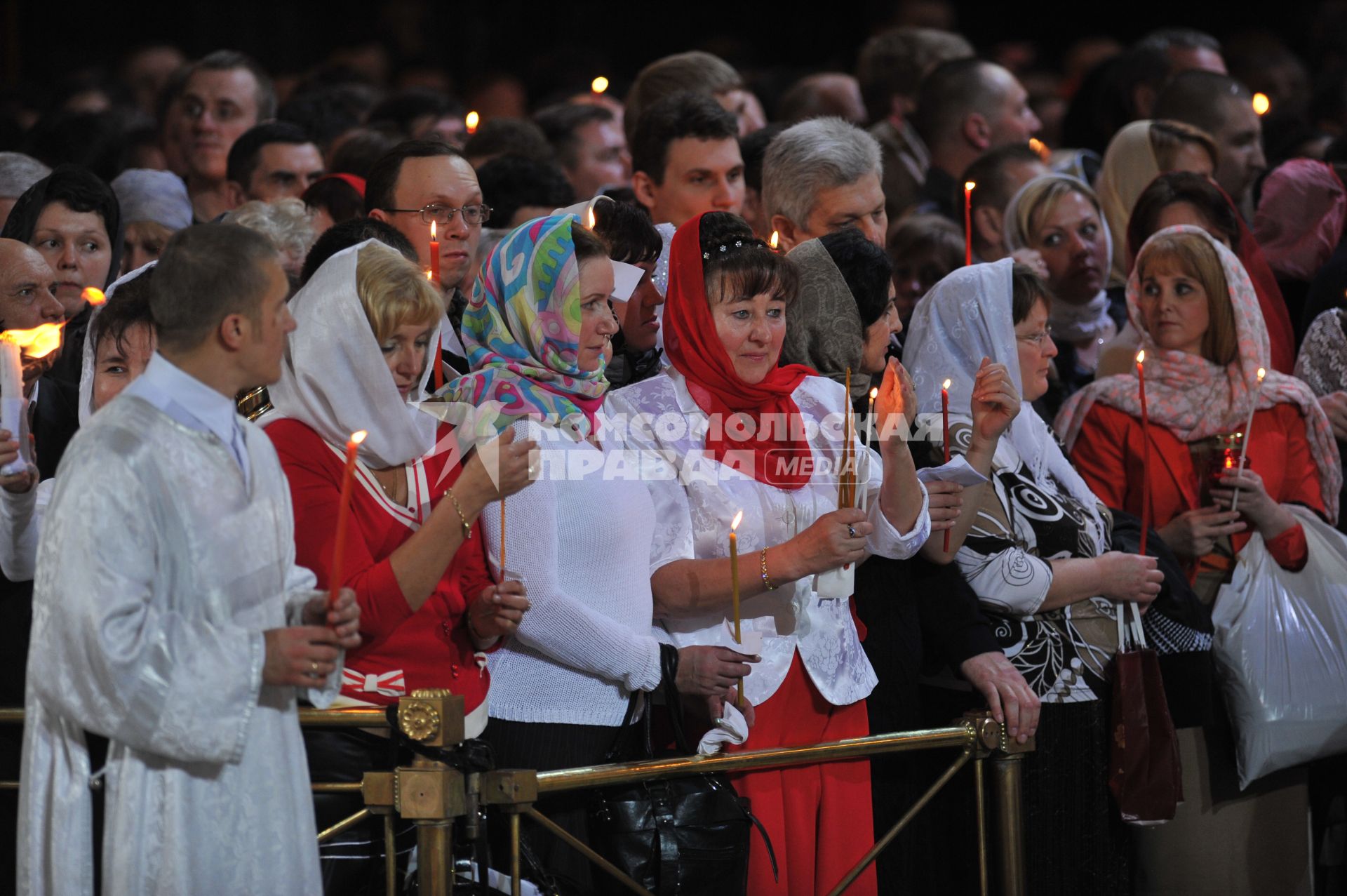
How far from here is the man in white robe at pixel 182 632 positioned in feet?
8.04

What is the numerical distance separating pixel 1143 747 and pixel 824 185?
1.84m

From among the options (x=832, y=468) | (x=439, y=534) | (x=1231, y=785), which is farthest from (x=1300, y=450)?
(x=439, y=534)

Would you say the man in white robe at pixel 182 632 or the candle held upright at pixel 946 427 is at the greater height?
the candle held upright at pixel 946 427

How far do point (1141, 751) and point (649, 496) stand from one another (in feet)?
4.84

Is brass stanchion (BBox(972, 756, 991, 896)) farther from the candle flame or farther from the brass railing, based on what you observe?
the candle flame

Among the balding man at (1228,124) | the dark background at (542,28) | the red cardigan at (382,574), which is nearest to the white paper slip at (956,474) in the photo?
the red cardigan at (382,574)

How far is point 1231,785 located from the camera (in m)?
4.45

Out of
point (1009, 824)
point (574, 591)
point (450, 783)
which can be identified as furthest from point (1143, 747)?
point (450, 783)

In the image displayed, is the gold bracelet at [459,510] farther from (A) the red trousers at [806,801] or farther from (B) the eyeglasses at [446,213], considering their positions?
(B) the eyeglasses at [446,213]

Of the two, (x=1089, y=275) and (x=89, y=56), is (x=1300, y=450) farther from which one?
(x=89, y=56)

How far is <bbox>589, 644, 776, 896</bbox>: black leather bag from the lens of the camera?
3.17 m

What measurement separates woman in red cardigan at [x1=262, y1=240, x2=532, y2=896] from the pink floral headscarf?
227 cm

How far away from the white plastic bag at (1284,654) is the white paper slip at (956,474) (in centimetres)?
107

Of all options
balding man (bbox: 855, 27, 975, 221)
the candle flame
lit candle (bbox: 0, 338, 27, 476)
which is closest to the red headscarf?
the candle flame
